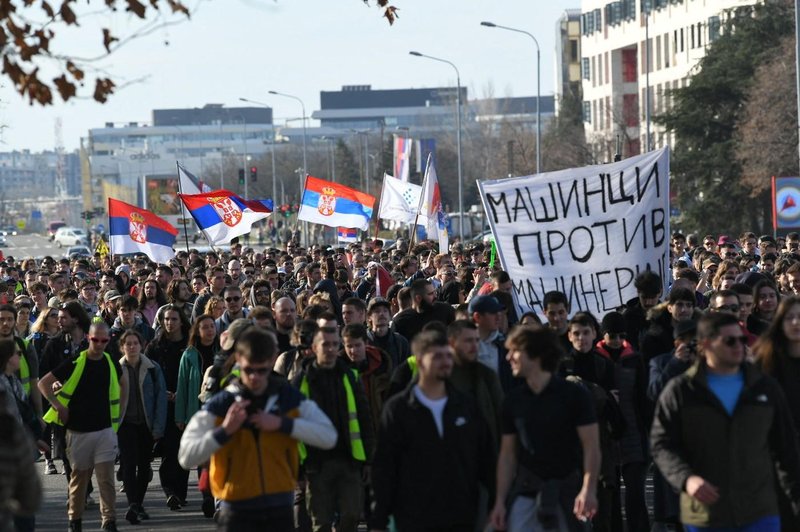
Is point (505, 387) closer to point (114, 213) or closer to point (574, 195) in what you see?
point (574, 195)

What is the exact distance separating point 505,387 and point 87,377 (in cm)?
320

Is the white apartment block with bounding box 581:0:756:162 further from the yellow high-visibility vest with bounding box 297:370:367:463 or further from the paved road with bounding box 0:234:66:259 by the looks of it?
the yellow high-visibility vest with bounding box 297:370:367:463

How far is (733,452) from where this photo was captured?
751 cm

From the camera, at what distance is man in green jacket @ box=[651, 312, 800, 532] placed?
24.7ft

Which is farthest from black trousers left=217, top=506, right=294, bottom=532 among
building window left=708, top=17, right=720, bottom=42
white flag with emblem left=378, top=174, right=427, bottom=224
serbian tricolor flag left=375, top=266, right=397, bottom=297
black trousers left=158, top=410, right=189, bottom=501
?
building window left=708, top=17, right=720, bottom=42

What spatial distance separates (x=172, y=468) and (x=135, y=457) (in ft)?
1.68

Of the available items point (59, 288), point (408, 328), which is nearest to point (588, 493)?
point (408, 328)

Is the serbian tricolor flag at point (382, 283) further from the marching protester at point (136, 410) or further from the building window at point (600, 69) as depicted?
the building window at point (600, 69)

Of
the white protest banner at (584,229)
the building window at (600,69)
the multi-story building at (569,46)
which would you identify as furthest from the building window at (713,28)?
the white protest banner at (584,229)

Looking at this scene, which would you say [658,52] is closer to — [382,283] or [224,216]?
[224,216]

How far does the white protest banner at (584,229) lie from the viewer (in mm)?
13070

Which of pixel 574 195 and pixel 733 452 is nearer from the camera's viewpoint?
pixel 733 452

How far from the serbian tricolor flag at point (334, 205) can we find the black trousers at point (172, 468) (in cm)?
1871

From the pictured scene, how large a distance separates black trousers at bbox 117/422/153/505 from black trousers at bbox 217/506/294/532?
17.1ft
